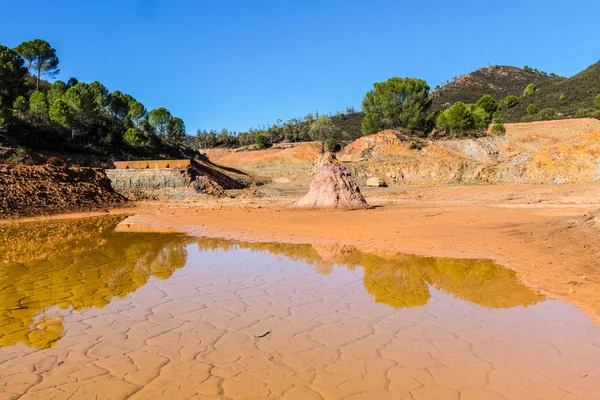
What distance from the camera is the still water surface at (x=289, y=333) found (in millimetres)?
3473

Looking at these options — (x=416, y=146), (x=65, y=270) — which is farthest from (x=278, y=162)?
(x=65, y=270)

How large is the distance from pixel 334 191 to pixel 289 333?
15530mm

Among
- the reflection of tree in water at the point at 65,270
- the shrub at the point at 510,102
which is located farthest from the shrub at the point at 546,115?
the reflection of tree in water at the point at 65,270

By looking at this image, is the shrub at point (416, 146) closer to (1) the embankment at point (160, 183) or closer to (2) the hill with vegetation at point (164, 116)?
(2) the hill with vegetation at point (164, 116)

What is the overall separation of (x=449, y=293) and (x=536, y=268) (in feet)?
8.53

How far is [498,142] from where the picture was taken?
43.4 m

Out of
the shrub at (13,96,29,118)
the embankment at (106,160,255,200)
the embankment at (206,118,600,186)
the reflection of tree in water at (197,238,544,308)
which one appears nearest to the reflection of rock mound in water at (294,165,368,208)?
the reflection of tree in water at (197,238,544,308)

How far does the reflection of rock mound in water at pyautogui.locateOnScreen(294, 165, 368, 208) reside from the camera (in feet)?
65.3

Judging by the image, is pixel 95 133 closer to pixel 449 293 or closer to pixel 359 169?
pixel 359 169

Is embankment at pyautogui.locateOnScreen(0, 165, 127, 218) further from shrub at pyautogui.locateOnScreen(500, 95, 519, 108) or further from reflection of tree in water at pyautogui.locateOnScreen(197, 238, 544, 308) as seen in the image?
shrub at pyautogui.locateOnScreen(500, 95, 519, 108)

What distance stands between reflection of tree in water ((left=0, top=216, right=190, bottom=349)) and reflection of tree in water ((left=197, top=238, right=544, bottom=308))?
10.5 ft

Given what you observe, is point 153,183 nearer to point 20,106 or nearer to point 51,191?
point 51,191

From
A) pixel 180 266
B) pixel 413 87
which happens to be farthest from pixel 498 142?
pixel 180 266

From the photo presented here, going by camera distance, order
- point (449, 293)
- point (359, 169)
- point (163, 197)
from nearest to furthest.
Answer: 1. point (449, 293)
2. point (163, 197)
3. point (359, 169)
